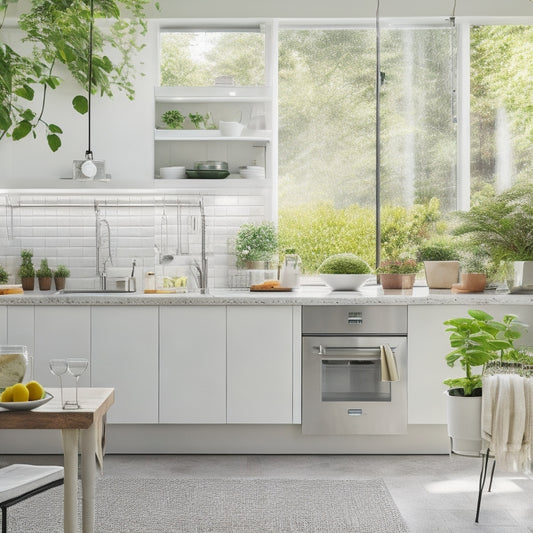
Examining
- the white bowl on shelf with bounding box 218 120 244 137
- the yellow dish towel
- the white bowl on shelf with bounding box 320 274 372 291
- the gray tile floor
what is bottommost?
the gray tile floor

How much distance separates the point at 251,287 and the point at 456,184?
5.90ft

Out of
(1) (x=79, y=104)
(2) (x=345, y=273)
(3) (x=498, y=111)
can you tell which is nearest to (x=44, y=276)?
(1) (x=79, y=104)

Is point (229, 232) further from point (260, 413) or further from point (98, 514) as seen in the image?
point (98, 514)

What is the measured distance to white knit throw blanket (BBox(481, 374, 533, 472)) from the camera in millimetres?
3719

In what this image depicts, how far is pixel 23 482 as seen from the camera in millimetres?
2699

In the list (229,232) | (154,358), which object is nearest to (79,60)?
(229,232)

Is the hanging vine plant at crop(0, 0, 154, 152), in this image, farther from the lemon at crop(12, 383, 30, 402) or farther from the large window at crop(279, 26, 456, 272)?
the lemon at crop(12, 383, 30, 402)

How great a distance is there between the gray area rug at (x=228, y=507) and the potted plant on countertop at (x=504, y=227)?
6.10 feet

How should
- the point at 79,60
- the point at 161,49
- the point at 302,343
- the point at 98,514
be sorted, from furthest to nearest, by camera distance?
the point at 161,49
the point at 79,60
the point at 302,343
the point at 98,514

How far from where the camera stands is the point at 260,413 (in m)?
4.89

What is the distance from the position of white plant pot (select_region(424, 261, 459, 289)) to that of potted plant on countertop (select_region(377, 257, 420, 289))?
14 centimetres

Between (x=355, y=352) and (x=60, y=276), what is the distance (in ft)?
7.46

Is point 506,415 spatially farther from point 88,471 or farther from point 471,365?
point 88,471

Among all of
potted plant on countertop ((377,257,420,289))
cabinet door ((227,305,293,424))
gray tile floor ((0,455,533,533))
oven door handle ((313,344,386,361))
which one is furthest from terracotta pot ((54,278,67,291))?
potted plant on countertop ((377,257,420,289))
